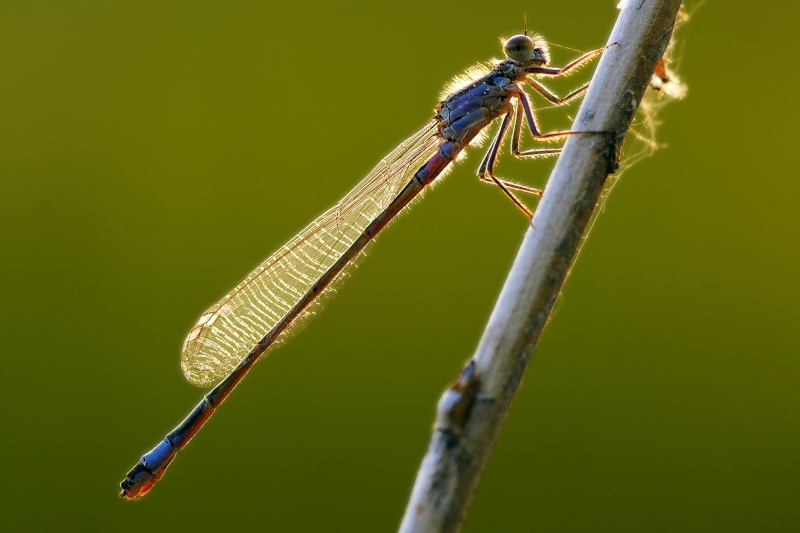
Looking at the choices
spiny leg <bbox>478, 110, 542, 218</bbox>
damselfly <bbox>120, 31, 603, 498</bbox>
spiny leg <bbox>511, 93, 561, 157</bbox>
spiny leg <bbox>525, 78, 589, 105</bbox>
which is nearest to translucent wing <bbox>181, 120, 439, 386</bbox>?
damselfly <bbox>120, 31, 603, 498</bbox>

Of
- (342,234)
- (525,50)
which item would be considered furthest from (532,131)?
(342,234)

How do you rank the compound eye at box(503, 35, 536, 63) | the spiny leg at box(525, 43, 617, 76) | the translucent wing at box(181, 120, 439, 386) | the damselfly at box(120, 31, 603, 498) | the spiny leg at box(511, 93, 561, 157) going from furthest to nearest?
1. the translucent wing at box(181, 120, 439, 386)
2. the damselfly at box(120, 31, 603, 498)
3. the compound eye at box(503, 35, 536, 63)
4. the spiny leg at box(511, 93, 561, 157)
5. the spiny leg at box(525, 43, 617, 76)

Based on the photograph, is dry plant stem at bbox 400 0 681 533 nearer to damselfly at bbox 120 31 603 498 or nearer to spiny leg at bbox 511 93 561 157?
spiny leg at bbox 511 93 561 157

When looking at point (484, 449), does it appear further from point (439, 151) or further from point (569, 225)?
point (439, 151)

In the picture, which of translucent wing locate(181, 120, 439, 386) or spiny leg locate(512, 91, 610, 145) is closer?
spiny leg locate(512, 91, 610, 145)

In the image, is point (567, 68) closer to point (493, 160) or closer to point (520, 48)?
point (520, 48)

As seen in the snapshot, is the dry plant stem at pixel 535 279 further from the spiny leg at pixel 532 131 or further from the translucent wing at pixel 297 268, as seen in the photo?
the translucent wing at pixel 297 268

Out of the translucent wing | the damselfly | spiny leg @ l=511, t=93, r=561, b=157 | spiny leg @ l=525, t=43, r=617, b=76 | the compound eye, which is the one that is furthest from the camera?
the translucent wing
